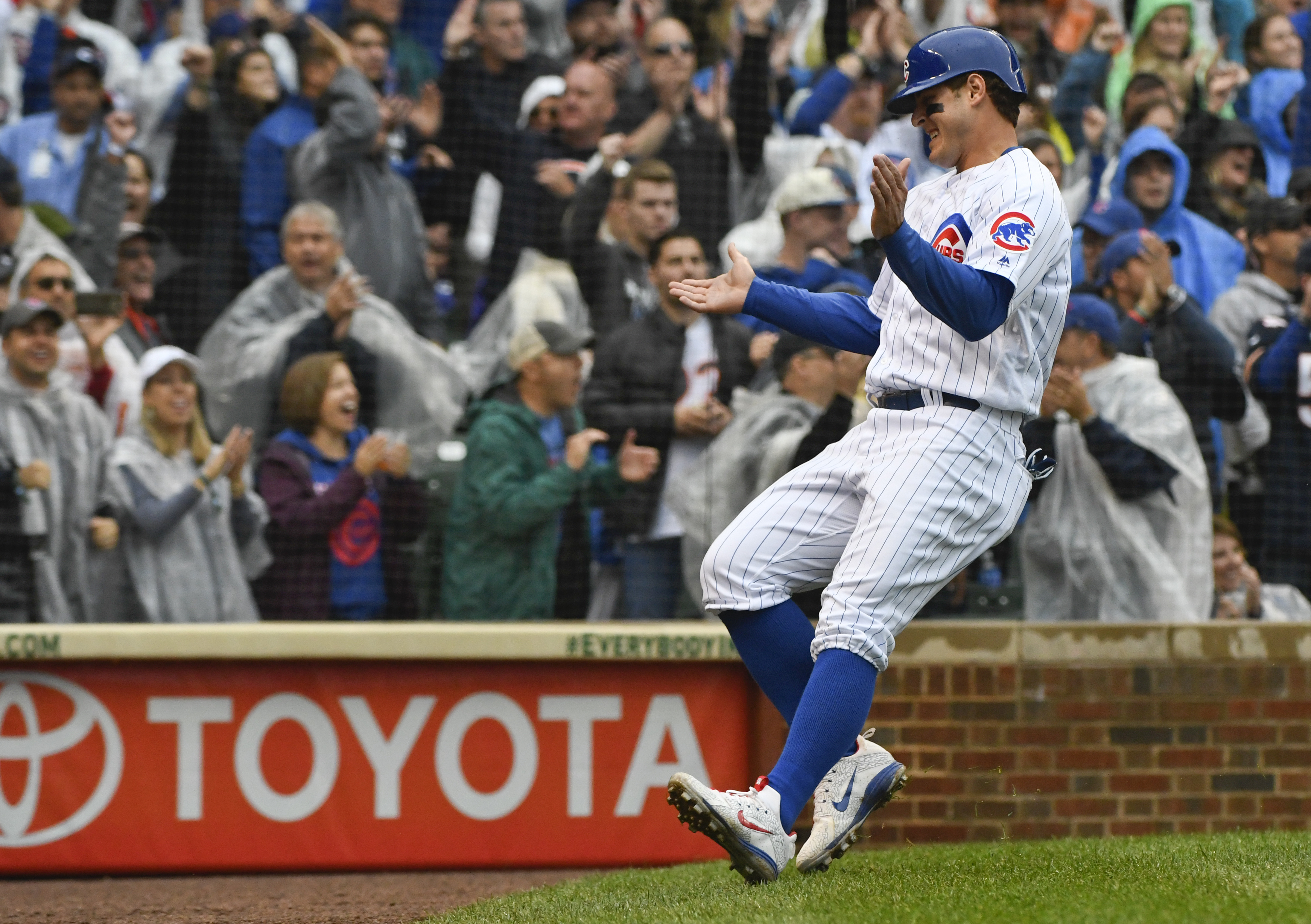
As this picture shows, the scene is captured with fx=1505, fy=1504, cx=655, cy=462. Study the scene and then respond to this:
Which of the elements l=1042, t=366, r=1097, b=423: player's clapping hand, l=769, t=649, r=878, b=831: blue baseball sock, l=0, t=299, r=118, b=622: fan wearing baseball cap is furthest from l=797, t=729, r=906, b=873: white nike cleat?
l=0, t=299, r=118, b=622: fan wearing baseball cap

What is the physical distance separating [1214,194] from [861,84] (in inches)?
66.1

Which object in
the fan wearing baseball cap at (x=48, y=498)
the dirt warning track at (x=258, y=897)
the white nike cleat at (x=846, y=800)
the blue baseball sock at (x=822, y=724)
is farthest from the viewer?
the fan wearing baseball cap at (x=48, y=498)

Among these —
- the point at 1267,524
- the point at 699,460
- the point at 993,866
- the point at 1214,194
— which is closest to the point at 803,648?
the point at 993,866

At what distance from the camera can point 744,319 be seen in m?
5.86

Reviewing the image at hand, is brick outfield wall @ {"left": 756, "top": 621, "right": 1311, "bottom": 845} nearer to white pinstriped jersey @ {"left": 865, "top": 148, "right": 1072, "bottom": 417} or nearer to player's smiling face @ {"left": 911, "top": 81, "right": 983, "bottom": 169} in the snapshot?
white pinstriped jersey @ {"left": 865, "top": 148, "right": 1072, "bottom": 417}

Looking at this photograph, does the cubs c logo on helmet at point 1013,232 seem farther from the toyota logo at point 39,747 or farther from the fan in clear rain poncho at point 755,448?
the toyota logo at point 39,747

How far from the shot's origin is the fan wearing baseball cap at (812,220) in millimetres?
5840

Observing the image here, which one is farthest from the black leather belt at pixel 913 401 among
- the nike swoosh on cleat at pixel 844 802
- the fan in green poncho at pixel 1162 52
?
the fan in green poncho at pixel 1162 52

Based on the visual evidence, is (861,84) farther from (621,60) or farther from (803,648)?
(803,648)

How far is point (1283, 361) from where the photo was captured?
5430mm

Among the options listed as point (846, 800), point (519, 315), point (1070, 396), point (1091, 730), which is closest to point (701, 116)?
A: point (519, 315)

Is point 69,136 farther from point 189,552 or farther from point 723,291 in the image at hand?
point 723,291

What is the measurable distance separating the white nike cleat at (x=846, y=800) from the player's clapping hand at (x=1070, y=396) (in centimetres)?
221

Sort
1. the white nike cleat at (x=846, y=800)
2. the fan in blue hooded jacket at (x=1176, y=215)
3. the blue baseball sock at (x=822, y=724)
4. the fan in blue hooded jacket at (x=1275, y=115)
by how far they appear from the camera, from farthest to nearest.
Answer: the fan in blue hooded jacket at (x=1275, y=115) → the fan in blue hooded jacket at (x=1176, y=215) → the white nike cleat at (x=846, y=800) → the blue baseball sock at (x=822, y=724)
